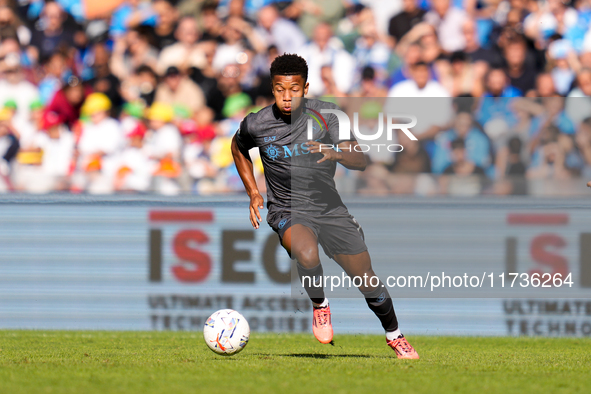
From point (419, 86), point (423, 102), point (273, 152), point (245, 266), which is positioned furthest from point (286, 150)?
point (419, 86)

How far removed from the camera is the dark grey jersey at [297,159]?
6246 millimetres

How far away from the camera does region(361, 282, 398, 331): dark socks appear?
6.02 metres

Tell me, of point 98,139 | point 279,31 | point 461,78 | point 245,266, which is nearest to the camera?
point 245,266

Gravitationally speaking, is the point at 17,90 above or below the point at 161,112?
above

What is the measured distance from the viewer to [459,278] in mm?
8891

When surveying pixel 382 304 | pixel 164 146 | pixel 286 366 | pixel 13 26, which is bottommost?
pixel 286 366

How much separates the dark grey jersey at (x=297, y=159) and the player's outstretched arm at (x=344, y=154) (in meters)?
0.30

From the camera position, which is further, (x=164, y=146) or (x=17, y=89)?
(x=17, y=89)

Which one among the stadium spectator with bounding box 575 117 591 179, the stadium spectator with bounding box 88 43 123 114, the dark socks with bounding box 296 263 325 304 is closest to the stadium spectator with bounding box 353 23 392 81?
the stadium spectator with bounding box 575 117 591 179

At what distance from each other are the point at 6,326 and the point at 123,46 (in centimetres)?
560

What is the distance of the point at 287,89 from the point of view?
238 inches

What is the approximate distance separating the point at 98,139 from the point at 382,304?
248 inches

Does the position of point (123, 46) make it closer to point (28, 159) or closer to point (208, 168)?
point (28, 159)

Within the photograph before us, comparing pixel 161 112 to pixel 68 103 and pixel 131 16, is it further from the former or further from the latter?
pixel 131 16
